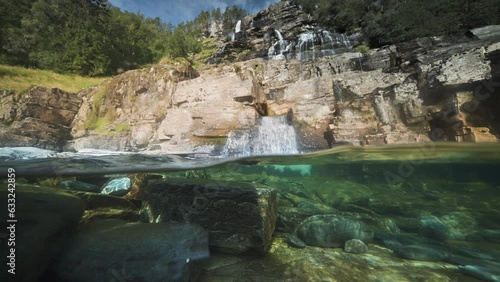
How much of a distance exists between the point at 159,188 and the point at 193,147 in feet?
22.8

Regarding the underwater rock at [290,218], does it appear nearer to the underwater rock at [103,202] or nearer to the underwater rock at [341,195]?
the underwater rock at [341,195]

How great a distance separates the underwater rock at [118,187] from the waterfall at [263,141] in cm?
465

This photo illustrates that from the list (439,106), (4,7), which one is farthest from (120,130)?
(439,106)

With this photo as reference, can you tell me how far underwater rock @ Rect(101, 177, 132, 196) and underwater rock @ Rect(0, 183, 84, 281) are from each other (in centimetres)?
311

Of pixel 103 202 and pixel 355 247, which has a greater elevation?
pixel 103 202

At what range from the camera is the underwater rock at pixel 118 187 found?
21.0 ft

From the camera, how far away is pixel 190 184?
4.27m

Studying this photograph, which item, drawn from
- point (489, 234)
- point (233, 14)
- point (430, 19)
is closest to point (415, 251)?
point (489, 234)

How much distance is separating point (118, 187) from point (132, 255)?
4.80m

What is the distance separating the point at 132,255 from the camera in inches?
107

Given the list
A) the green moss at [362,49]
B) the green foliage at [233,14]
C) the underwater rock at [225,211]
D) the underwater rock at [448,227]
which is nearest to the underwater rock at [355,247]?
the underwater rock at [225,211]

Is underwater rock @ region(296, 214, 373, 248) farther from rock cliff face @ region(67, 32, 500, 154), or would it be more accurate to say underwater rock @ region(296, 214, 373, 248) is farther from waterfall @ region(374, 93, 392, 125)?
waterfall @ region(374, 93, 392, 125)

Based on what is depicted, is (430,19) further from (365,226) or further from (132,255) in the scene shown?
(132,255)

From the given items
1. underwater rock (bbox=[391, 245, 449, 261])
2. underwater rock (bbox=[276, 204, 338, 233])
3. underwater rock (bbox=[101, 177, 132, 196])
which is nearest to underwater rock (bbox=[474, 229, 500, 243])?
underwater rock (bbox=[391, 245, 449, 261])
